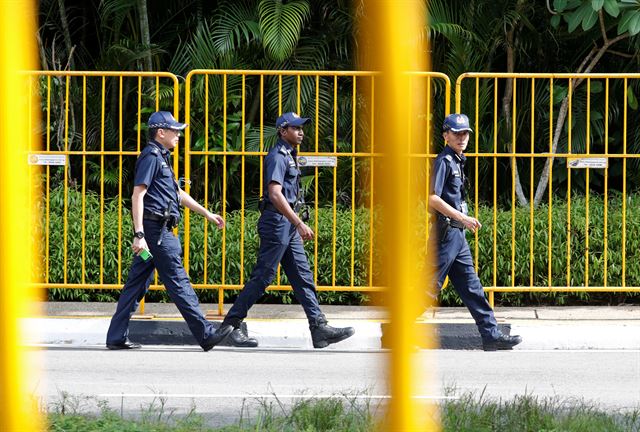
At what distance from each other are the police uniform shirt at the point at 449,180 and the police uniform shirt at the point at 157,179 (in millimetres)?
1902

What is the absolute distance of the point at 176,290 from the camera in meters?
9.55

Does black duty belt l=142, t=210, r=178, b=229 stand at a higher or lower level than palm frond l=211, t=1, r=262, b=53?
lower

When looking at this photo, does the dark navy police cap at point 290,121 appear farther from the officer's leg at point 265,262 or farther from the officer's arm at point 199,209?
the officer's arm at point 199,209

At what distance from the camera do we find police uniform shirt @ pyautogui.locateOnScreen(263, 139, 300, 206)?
9656mm

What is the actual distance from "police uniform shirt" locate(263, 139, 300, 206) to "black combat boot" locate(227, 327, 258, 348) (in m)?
1.10

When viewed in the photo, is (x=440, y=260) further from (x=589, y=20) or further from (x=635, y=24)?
(x=635, y=24)

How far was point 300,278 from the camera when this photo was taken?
9859mm

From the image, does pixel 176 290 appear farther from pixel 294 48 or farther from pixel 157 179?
pixel 294 48

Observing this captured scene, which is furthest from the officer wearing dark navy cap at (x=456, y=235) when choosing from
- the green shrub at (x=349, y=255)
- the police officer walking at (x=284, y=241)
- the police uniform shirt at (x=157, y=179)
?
the green shrub at (x=349, y=255)

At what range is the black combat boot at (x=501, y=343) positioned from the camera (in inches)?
386

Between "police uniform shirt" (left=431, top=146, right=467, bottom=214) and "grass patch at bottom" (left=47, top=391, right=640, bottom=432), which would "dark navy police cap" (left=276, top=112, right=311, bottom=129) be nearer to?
"police uniform shirt" (left=431, top=146, right=467, bottom=214)

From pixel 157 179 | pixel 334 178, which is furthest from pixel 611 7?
pixel 157 179

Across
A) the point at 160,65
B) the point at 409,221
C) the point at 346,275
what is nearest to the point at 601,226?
the point at 346,275

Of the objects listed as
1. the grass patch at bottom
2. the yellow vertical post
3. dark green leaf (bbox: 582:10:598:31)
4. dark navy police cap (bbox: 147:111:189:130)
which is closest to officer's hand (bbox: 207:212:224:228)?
dark navy police cap (bbox: 147:111:189:130)
